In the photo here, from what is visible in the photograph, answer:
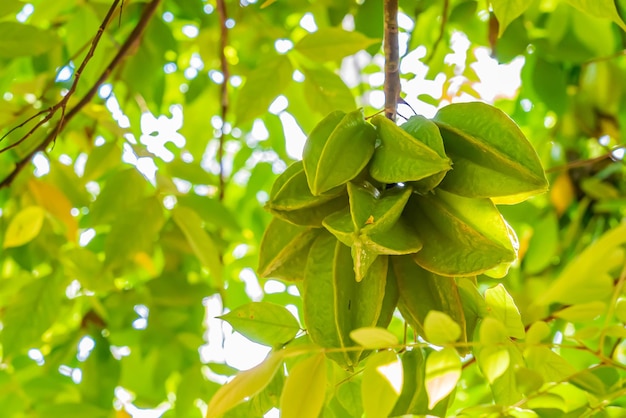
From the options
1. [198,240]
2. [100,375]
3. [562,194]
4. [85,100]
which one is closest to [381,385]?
[198,240]

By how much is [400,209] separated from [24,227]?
1.21 metres

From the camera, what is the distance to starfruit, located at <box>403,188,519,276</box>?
41.2 inches

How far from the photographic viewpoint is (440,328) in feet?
2.84

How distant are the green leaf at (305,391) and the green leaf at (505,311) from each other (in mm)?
313

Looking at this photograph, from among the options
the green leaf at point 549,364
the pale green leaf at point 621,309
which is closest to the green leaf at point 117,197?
the green leaf at point 549,364

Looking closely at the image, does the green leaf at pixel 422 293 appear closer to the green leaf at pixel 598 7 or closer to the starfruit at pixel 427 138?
the starfruit at pixel 427 138

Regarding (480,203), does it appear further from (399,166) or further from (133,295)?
(133,295)

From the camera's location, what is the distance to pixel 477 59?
2.15 m

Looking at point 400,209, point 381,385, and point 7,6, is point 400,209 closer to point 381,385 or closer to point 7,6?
point 381,385

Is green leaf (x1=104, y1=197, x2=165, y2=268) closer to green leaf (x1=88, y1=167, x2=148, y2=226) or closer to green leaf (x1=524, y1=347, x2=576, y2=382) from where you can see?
green leaf (x1=88, y1=167, x2=148, y2=226)

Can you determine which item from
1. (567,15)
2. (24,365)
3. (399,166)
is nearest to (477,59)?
(567,15)

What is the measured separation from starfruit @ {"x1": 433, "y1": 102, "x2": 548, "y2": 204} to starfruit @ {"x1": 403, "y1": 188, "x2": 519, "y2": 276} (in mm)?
23

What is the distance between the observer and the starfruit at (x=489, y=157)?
1.06 metres

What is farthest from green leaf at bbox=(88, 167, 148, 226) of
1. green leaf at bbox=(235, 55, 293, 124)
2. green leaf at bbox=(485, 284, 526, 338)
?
green leaf at bbox=(485, 284, 526, 338)
